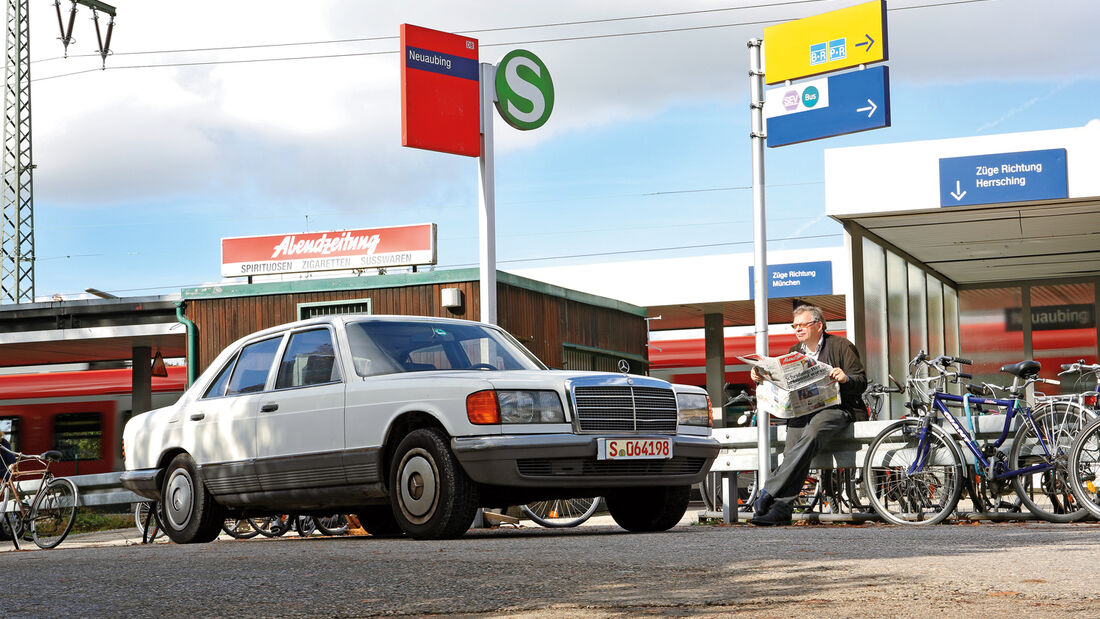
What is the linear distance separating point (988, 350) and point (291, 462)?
57.6ft

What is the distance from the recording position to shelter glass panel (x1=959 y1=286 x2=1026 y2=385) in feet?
78.3

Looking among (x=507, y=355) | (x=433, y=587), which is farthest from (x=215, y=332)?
(x=433, y=587)

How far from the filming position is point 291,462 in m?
9.45

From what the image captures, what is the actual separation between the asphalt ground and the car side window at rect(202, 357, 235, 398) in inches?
97.2

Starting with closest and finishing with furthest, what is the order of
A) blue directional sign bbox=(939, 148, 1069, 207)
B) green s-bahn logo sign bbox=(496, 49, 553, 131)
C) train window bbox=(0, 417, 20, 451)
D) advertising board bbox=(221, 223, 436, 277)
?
green s-bahn logo sign bbox=(496, 49, 553, 131)
blue directional sign bbox=(939, 148, 1069, 207)
train window bbox=(0, 417, 20, 451)
advertising board bbox=(221, 223, 436, 277)

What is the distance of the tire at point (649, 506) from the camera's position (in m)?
9.57

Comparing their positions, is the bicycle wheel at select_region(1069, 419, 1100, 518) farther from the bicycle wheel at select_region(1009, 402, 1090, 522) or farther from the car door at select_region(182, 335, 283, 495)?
the car door at select_region(182, 335, 283, 495)

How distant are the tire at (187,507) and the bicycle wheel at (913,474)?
200 inches

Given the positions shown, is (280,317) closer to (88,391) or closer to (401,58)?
(401,58)

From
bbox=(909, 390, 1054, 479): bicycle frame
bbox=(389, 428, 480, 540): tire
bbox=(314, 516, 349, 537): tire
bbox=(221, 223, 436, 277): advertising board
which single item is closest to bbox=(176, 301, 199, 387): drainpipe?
bbox=(314, 516, 349, 537): tire

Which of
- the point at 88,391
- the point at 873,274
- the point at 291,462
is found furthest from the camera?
the point at 88,391

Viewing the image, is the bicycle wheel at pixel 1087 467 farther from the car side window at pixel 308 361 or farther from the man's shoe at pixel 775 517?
the car side window at pixel 308 361

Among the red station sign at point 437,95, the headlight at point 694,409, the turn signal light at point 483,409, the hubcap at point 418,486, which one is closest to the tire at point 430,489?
the hubcap at point 418,486

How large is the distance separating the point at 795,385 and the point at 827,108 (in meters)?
3.51
